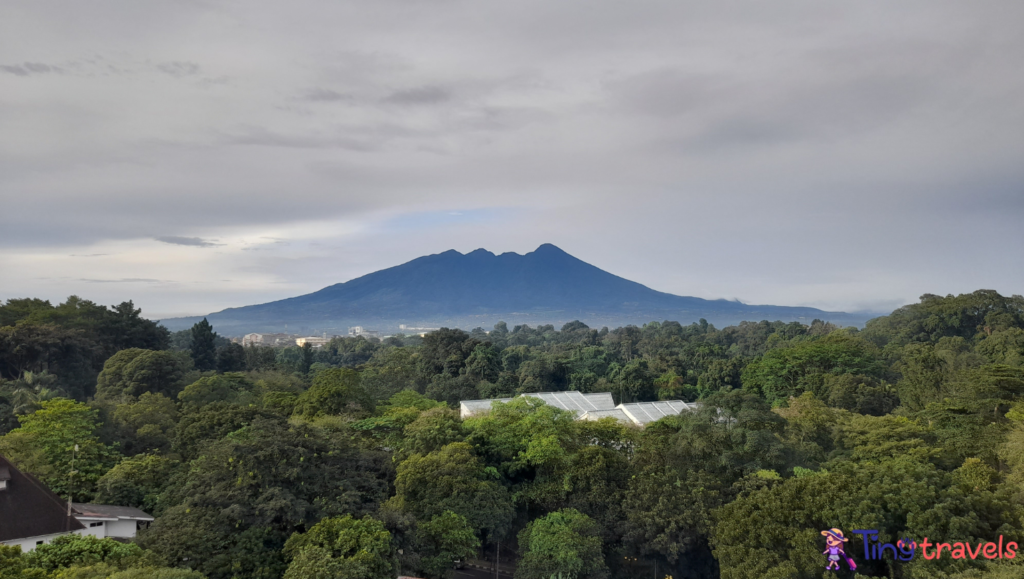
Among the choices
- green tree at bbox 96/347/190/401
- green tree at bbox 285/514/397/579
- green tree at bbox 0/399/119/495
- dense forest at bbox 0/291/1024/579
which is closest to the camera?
green tree at bbox 285/514/397/579

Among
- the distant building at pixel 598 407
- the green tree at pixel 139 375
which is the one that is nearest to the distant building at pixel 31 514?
the distant building at pixel 598 407

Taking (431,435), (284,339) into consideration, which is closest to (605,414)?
(431,435)

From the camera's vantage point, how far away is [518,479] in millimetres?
17609

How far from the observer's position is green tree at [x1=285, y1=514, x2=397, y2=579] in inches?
413

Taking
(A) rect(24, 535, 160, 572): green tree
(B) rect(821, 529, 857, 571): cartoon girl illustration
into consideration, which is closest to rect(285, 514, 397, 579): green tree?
(A) rect(24, 535, 160, 572): green tree

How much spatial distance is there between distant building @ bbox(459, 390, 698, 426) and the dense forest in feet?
8.06

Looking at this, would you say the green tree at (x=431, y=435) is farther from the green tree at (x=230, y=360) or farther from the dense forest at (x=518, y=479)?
the green tree at (x=230, y=360)

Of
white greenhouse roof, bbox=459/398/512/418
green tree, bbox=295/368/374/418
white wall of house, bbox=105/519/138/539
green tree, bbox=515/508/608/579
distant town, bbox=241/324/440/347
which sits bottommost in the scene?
green tree, bbox=515/508/608/579

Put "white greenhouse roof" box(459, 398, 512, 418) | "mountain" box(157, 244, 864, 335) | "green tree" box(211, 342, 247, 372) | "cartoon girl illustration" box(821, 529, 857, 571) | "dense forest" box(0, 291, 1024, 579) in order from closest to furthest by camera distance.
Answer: "cartoon girl illustration" box(821, 529, 857, 571), "dense forest" box(0, 291, 1024, 579), "white greenhouse roof" box(459, 398, 512, 418), "green tree" box(211, 342, 247, 372), "mountain" box(157, 244, 864, 335)

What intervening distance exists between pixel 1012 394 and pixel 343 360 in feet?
171

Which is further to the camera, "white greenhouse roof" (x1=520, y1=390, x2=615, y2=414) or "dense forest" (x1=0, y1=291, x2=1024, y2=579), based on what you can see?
"white greenhouse roof" (x1=520, y1=390, x2=615, y2=414)

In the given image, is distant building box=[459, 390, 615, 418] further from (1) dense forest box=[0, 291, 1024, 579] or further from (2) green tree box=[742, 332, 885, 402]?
(2) green tree box=[742, 332, 885, 402]

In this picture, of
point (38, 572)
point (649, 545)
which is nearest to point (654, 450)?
point (649, 545)

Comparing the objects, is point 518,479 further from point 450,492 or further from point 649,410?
point 649,410
